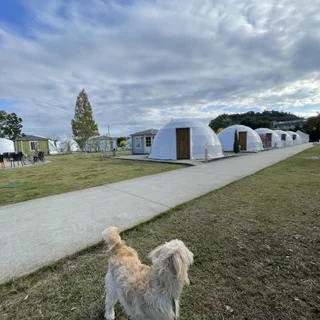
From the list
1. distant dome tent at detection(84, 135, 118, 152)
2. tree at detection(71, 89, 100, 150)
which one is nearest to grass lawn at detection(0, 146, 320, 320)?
distant dome tent at detection(84, 135, 118, 152)

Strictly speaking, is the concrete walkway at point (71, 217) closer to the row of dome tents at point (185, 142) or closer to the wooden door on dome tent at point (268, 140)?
the row of dome tents at point (185, 142)

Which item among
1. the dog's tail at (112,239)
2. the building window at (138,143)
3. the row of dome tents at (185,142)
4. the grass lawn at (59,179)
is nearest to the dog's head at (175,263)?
the dog's tail at (112,239)

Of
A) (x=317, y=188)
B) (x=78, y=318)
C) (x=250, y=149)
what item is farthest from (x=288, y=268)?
(x=250, y=149)

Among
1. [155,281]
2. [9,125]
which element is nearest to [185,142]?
[155,281]

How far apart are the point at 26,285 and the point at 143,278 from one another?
1722 millimetres

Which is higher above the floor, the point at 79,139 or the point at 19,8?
the point at 19,8

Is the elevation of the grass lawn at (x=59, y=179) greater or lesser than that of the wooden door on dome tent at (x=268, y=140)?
lesser

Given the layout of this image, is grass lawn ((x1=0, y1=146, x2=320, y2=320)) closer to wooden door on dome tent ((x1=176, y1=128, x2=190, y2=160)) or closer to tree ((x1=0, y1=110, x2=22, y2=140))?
wooden door on dome tent ((x1=176, y1=128, x2=190, y2=160))

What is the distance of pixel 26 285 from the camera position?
2.32 m

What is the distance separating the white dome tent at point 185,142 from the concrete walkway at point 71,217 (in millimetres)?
9929

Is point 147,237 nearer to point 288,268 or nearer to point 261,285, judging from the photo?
point 261,285

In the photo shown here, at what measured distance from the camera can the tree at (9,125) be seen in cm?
4572

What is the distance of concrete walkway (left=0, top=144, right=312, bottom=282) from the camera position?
289 cm

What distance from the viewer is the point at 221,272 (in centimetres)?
248
